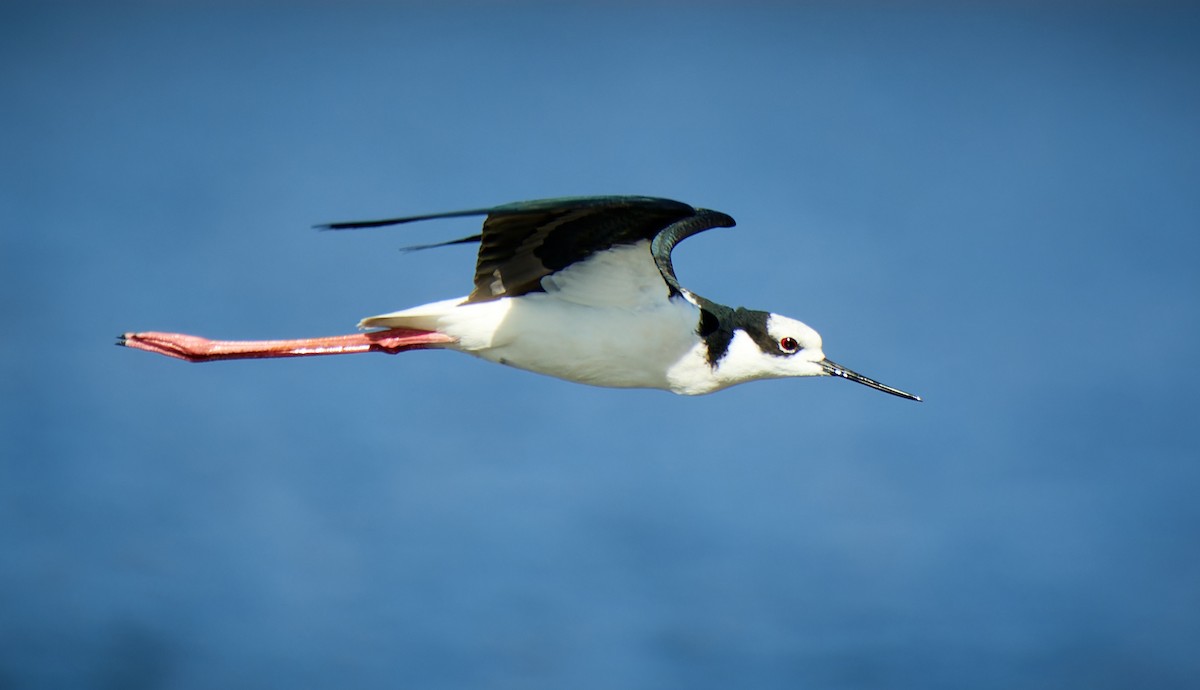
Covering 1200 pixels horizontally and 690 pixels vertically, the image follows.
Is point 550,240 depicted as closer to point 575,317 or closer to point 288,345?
point 575,317

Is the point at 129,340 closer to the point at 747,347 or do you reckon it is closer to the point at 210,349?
the point at 210,349

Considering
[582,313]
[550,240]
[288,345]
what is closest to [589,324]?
[582,313]

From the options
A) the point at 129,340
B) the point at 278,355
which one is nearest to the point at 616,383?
the point at 278,355

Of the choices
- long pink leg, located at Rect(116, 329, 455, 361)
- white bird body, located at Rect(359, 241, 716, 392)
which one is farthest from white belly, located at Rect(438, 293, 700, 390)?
long pink leg, located at Rect(116, 329, 455, 361)

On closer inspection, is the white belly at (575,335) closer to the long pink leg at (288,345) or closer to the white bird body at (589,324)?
the white bird body at (589,324)

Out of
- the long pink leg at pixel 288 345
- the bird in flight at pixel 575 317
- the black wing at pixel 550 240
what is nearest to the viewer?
the black wing at pixel 550 240

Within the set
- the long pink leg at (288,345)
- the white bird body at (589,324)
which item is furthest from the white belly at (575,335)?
the long pink leg at (288,345)

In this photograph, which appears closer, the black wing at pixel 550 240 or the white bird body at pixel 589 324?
the black wing at pixel 550 240

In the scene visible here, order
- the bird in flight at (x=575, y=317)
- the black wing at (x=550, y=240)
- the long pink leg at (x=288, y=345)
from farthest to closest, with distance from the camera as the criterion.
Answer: the long pink leg at (x=288, y=345), the bird in flight at (x=575, y=317), the black wing at (x=550, y=240)
